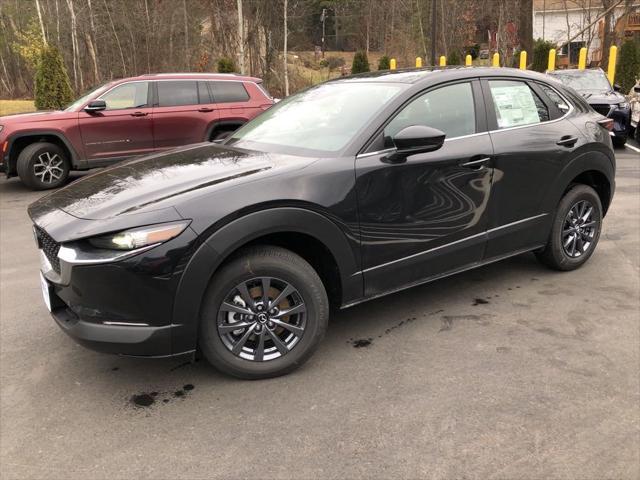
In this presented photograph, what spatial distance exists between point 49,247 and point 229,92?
7198 mm

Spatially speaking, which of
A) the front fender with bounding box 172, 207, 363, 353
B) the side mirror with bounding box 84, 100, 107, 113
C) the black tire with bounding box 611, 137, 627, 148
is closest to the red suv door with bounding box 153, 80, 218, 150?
the side mirror with bounding box 84, 100, 107, 113

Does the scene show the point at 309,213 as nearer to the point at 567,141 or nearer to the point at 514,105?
the point at 514,105

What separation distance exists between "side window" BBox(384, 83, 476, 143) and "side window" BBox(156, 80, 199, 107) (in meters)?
6.49

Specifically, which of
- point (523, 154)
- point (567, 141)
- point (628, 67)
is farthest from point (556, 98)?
point (628, 67)

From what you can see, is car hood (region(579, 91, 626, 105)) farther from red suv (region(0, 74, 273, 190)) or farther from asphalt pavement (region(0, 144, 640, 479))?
asphalt pavement (region(0, 144, 640, 479))

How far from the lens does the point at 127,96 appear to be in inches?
363

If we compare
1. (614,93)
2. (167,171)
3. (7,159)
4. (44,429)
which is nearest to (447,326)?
(167,171)

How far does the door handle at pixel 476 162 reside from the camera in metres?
3.80

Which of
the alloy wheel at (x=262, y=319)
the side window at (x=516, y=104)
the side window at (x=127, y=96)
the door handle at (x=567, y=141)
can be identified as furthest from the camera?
the side window at (x=127, y=96)

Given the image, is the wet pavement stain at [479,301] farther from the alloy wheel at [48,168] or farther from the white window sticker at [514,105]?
the alloy wheel at [48,168]

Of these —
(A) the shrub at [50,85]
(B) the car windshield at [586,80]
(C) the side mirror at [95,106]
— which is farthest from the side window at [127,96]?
(B) the car windshield at [586,80]

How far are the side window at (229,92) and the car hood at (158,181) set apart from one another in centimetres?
617

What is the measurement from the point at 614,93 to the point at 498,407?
11.5 m

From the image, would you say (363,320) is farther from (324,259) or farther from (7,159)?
(7,159)
